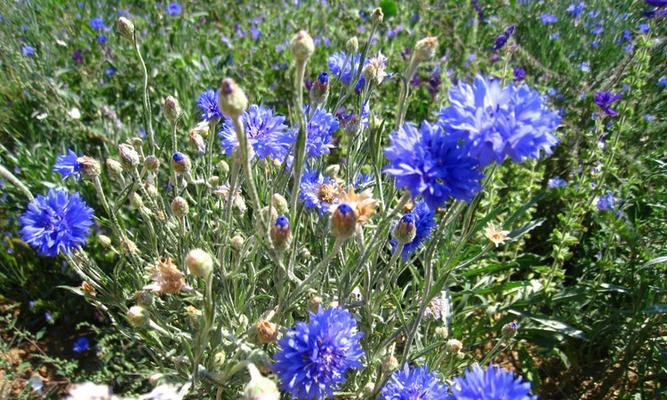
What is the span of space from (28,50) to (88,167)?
2.16 metres

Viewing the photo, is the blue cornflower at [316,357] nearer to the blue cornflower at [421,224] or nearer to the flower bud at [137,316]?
the flower bud at [137,316]

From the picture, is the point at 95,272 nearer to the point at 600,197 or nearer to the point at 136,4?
the point at 600,197

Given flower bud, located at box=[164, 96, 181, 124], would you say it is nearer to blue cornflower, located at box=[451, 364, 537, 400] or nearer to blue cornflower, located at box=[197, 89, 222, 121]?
blue cornflower, located at box=[197, 89, 222, 121]

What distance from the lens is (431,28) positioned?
4184 millimetres

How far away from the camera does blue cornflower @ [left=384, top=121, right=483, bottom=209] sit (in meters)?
0.92

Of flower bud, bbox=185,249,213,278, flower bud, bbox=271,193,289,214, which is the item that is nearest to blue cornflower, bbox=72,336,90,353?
flower bud, bbox=271,193,289,214

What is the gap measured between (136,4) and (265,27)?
1128mm

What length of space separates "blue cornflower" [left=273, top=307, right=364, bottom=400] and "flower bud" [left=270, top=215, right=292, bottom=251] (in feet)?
0.58

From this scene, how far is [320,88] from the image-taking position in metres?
1.42

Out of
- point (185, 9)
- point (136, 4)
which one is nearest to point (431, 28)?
point (185, 9)

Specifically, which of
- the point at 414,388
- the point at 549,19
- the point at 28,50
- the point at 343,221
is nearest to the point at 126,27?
the point at 343,221

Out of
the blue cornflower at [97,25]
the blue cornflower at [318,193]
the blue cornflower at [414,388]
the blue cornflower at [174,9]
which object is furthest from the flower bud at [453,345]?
the blue cornflower at [174,9]

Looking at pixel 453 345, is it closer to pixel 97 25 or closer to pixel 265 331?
pixel 265 331

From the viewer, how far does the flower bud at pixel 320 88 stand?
1.41 meters
